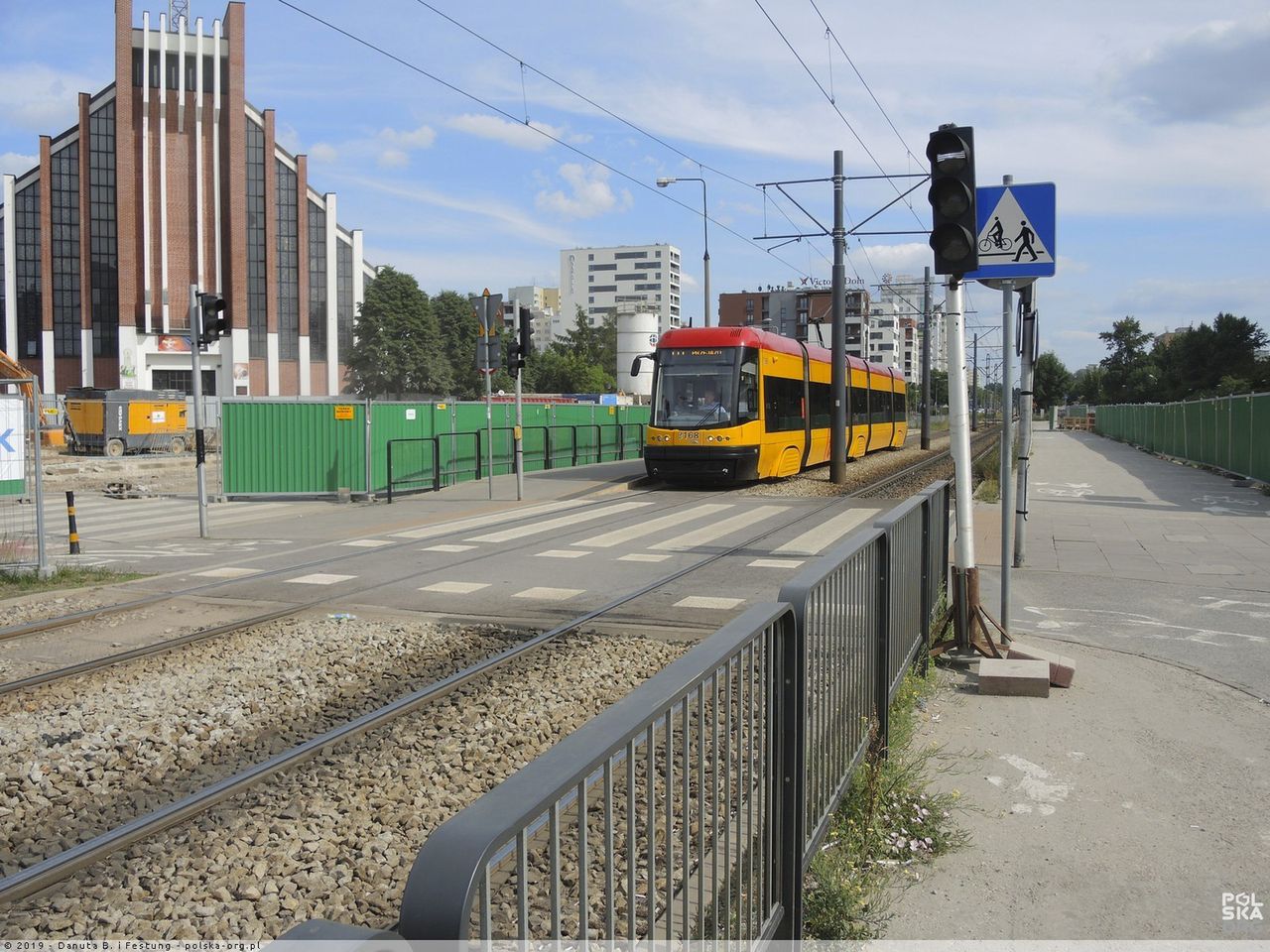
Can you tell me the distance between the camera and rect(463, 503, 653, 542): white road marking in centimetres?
1480

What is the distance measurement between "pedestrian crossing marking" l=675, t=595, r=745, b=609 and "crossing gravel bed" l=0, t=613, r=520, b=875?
1.99 m

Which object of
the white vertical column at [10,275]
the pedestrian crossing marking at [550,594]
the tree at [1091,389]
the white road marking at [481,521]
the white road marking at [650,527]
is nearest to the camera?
the pedestrian crossing marking at [550,594]

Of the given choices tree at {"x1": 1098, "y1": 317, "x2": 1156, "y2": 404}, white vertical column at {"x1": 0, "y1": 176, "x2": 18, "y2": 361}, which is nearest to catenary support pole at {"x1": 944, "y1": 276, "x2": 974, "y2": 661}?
white vertical column at {"x1": 0, "y1": 176, "x2": 18, "y2": 361}

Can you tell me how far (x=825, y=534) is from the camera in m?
14.7

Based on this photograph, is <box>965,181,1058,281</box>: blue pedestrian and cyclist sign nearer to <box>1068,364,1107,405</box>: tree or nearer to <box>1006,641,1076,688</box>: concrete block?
<box>1006,641,1076,688</box>: concrete block

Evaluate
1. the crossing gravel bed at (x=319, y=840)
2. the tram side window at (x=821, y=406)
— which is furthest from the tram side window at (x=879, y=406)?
the crossing gravel bed at (x=319, y=840)

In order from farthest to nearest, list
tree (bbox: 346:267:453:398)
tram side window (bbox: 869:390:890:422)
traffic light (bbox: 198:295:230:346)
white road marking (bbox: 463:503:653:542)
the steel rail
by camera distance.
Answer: tree (bbox: 346:267:453:398)
tram side window (bbox: 869:390:890:422)
traffic light (bbox: 198:295:230:346)
white road marking (bbox: 463:503:653:542)
the steel rail

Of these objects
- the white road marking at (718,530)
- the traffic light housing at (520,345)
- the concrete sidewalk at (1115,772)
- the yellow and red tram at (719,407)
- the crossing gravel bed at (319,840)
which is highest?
the traffic light housing at (520,345)

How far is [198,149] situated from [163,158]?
2126mm

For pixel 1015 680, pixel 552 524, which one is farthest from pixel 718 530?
pixel 1015 680

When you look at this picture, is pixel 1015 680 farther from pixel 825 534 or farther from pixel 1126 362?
pixel 1126 362

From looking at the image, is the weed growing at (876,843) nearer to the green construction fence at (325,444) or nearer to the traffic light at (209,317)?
the traffic light at (209,317)

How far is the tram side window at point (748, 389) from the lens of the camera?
2083 centimetres

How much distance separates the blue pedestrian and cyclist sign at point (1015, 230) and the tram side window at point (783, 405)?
13.8 meters
